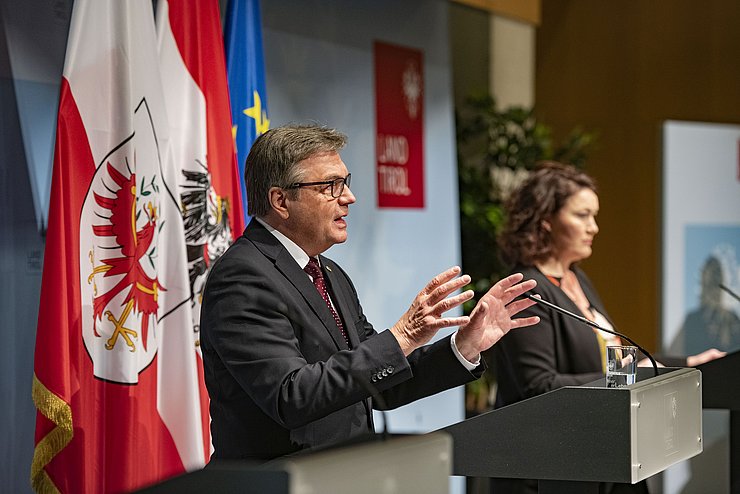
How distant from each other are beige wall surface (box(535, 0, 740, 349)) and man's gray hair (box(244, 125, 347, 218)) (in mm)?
4451

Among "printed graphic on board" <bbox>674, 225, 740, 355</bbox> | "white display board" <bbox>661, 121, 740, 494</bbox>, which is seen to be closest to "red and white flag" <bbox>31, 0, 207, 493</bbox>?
"white display board" <bbox>661, 121, 740, 494</bbox>

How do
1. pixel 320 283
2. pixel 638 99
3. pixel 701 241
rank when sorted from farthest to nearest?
1. pixel 638 99
2. pixel 701 241
3. pixel 320 283

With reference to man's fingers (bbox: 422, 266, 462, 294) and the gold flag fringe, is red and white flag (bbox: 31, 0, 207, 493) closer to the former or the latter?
the gold flag fringe

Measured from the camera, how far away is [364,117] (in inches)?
208

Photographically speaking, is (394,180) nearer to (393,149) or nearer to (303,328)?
(393,149)

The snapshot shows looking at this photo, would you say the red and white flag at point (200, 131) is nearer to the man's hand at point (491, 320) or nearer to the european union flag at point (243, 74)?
the european union flag at point (243, 74)

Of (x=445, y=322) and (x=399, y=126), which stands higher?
(x=399, y=126)

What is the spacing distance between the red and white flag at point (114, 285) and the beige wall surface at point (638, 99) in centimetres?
399

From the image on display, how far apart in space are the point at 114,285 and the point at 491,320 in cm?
134

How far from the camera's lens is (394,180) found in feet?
18.0

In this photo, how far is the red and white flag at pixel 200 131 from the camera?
3.69m

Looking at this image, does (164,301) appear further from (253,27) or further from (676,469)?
(676,469)

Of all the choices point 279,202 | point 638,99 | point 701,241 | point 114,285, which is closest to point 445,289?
point 279,202

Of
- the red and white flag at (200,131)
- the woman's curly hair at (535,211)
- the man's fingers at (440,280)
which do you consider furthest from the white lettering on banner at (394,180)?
the man's fingers at (440,280)
